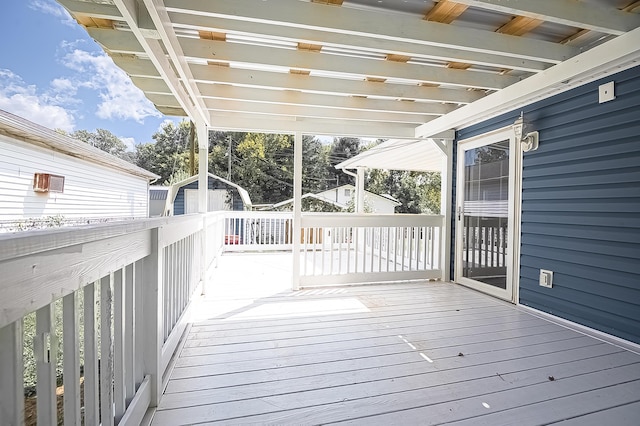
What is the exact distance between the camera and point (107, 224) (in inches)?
40.3

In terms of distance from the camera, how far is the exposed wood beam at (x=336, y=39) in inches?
82.0

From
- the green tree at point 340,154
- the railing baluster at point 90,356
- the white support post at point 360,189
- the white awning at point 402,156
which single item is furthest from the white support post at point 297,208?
the green tree at point 340,154

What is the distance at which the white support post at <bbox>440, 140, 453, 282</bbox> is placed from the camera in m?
4.60

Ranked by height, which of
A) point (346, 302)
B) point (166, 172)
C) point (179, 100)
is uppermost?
point (179, 100)

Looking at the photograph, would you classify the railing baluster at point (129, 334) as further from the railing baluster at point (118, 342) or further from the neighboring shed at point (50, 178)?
the neighboring shed at point (50, 178)

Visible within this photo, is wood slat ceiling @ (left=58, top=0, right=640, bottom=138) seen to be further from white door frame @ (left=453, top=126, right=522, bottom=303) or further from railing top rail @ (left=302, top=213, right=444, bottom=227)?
railing top rail @ (left=302, top=213, right=444, bottom=227)

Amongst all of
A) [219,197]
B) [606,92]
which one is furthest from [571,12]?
[219,197]

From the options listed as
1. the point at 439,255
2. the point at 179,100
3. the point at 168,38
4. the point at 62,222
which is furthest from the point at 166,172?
the point at 439,255

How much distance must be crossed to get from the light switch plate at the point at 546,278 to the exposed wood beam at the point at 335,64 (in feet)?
6.05

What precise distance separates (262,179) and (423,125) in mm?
13862

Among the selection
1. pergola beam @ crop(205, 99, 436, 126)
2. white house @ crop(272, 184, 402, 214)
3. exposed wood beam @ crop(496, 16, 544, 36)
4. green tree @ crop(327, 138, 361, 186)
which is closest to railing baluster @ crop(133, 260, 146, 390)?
pergola beam @ crop(205, 99, 436, 126)

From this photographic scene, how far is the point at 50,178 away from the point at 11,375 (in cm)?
41

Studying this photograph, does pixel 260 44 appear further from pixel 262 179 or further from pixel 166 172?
pixel 262 179

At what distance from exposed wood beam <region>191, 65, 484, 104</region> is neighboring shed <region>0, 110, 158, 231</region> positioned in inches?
80.2
